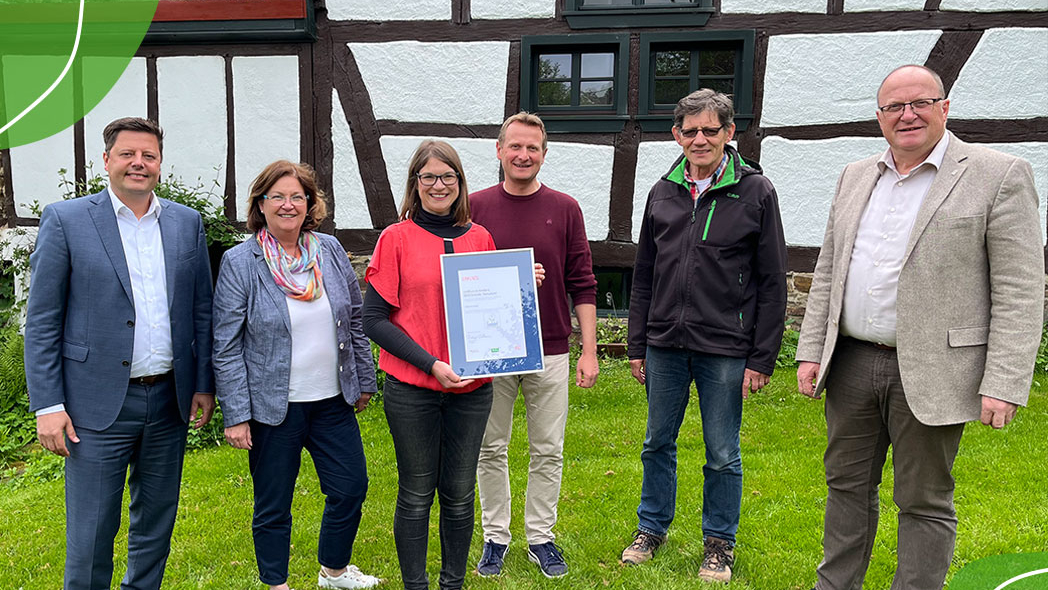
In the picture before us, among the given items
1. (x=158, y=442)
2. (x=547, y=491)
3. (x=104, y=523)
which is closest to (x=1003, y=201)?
(x=547, y=491)

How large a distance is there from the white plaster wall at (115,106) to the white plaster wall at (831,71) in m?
6.38

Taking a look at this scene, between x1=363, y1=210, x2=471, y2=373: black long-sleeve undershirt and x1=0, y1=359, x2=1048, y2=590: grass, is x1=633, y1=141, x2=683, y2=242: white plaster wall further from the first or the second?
x1=363, y1=210, x2=471, y2=373: black long-sleeve undershirt

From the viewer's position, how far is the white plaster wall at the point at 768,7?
672 cm

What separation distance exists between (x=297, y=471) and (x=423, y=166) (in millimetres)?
1372

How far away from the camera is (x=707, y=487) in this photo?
133 inches

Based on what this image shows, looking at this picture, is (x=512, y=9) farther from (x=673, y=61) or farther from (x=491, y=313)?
(x=491, y=313)

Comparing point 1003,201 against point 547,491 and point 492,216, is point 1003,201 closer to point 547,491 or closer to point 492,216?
point 492,216

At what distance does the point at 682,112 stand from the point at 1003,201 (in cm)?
129

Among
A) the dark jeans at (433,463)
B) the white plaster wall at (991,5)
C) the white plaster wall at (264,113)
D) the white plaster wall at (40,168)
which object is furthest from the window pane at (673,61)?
the white plaster wall at (40,168)

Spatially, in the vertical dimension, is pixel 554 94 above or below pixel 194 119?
above

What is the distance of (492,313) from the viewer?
2877 millimetres

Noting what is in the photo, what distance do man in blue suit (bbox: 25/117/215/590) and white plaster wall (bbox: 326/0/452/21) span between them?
192 inches

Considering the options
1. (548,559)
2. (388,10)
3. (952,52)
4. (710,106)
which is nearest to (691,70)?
(952,52)
